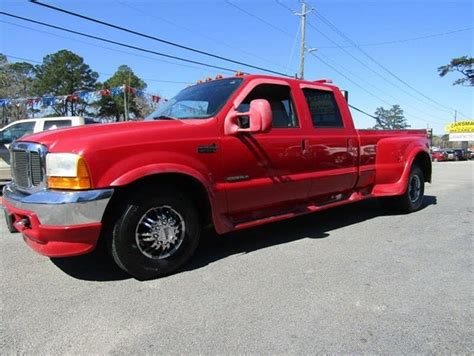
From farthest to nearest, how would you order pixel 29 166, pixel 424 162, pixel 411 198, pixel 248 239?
pixel 424 162 < pixel 411 198 < pixel 248 239 < pixel 29 166

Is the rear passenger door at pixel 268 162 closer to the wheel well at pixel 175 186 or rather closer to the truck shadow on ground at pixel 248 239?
the wheel well at pixel 175 186

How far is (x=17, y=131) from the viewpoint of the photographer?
38.3ft

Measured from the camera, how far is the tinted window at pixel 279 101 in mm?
4902

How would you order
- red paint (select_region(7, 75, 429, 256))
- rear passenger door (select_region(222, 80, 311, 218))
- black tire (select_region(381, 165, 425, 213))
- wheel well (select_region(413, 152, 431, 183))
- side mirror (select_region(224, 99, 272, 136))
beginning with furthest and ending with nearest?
wheel well (select_region(413, 152, 431, 183)) < black tire (select_region(381, 165, 425, 213)) < rear passenger door (select_region(222, 80, 311, 218)) < side mirror (select_region(224, 99, 272, 136)) < red paint (select_region(7, 75, 429, 256))

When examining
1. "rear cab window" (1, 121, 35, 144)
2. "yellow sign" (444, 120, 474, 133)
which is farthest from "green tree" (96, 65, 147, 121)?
"yellow sign" (444, 120, 474, 133)

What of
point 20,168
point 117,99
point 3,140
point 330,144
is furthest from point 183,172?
point 117,99

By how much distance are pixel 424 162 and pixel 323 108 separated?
2839mm

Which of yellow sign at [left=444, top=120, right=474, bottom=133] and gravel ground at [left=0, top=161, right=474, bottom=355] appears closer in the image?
gravel ground at [left=0, top=161, right=474, bottom=355]

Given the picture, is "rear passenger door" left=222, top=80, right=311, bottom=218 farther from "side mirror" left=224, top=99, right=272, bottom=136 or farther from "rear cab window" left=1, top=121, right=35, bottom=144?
"rear cab window" left=1, top=121, right=35, bottom=144

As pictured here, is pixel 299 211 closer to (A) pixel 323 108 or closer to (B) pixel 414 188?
(A) pixel 323 108

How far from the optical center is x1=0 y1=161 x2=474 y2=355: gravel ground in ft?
9.22

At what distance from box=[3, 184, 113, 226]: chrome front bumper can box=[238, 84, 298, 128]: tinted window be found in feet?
6.80

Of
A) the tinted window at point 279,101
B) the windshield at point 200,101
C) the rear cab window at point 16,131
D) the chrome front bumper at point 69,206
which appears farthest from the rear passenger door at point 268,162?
the rear cab window at point 16,131

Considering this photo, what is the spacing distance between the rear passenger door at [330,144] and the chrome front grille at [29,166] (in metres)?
2.99
